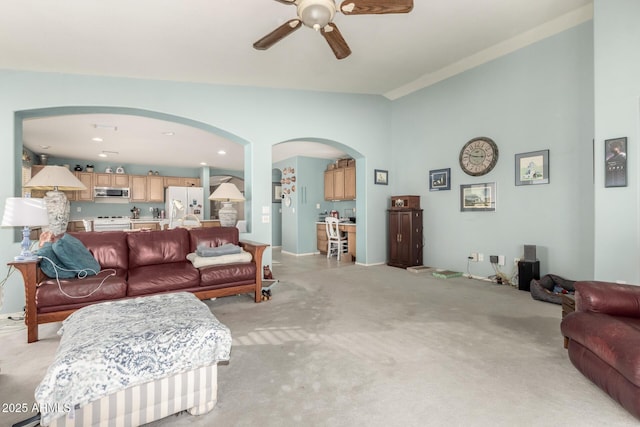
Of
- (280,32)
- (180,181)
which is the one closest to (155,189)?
(180,181)

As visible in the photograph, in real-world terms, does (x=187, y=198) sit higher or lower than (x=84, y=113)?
lower

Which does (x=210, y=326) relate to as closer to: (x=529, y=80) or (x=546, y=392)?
(x=546, y=392)

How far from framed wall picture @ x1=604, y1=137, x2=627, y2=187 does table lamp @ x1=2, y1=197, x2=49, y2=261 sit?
203 inches

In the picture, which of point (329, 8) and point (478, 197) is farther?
point (478, 197)

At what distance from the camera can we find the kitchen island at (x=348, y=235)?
6730mm

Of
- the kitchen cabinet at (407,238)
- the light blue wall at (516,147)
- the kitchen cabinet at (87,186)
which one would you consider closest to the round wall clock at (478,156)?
the light blue wall at (516,147)

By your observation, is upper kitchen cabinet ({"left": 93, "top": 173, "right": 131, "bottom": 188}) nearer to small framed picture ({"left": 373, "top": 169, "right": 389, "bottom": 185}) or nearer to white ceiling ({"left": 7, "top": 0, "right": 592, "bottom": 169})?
white ceiling ({"left": 7, "top": 0, "right": 592, "bottom": 169})

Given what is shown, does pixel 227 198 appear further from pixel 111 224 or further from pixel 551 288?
pixel 111 224

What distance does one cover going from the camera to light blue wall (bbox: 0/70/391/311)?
134 inches

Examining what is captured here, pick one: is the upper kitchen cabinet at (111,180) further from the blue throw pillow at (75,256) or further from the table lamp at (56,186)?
the blue throw pillow at (75,256)

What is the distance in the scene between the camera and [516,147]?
171 inches

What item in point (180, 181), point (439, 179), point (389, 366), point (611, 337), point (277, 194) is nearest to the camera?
point (611, 337)

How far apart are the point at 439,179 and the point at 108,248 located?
16.1 feet

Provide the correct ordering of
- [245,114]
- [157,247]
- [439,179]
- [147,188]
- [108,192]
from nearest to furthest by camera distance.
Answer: [157,247] < [245,114] < [439,179] < [108,192] < [147,188]
